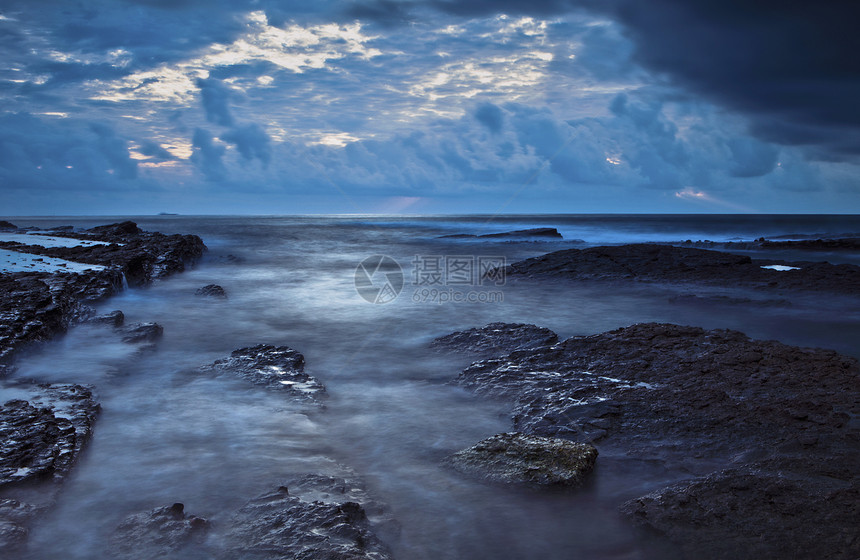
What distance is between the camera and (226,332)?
9719 mm

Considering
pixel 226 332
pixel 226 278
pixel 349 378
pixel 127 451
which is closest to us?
pixel 127 451

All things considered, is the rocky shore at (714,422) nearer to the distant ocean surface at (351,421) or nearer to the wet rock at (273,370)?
the distant ocean surface at (351,421)

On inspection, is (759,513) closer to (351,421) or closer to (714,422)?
(714,422)

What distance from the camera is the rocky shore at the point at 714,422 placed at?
333 cm

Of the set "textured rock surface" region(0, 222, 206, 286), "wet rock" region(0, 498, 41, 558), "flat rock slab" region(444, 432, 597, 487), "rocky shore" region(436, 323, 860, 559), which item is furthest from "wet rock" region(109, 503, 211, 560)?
"textured rock surface" region(0, 222, 206, 286)

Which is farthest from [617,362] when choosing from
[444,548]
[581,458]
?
[444,548]

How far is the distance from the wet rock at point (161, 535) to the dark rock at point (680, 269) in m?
13.5

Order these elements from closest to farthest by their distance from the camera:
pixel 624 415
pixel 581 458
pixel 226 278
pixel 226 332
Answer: pixel 581 458 < pixel 624 415 < pixel 226 332 < pixel 226 278

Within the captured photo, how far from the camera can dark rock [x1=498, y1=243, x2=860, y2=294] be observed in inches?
534

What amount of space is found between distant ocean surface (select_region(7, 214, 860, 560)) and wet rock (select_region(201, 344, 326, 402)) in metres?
0.25

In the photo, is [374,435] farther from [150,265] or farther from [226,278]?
[226,278]

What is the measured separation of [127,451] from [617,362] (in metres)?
5.41

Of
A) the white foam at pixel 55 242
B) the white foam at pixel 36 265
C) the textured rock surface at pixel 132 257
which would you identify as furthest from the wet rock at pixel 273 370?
the white foam at pixel 55 242

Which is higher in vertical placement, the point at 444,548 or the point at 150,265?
the point at 150,265
